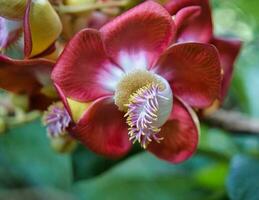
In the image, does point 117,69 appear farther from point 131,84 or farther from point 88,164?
point 88,164

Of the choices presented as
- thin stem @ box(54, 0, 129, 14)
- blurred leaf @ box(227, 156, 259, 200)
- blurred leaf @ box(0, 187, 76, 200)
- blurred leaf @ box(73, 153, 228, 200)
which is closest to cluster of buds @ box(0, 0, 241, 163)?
thin stem @ box(54, 0, 129, 14)

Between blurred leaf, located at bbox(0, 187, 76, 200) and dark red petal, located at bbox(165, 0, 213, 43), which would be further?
blurred leaf, located at bbox(0, 187, 76, 200)

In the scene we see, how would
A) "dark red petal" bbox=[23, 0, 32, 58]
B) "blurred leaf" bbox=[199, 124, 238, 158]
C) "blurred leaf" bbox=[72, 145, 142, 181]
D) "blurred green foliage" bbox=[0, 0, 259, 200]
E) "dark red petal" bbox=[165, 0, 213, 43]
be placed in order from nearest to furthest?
"dark red petal" bbox=[23, 0, 32, 58]
"dark red petal" bbox=[165, 0, 213, 43]
"blurred leaf" bbox=[72, 145, 142, 181]
"blurred green foliage" bbox=[0, 0, 259, 200]
"blurred leaf" bbox=[199, 124, 238, 158]

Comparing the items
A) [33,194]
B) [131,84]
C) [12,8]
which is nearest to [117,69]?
Result: [131,84]

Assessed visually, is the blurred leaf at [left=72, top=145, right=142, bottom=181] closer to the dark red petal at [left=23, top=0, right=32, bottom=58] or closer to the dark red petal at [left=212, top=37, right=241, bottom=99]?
the dark red petal at [left=212, top=37, right=241, bottom=99]

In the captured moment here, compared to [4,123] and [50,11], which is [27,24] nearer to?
[50,11]

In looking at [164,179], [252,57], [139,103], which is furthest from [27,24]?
[252,57]
